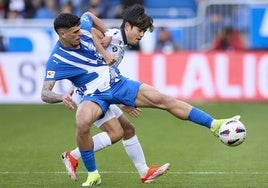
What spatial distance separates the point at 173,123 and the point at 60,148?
422 centimetres

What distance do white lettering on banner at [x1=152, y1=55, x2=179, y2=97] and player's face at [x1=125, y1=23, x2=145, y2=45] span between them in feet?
33.6

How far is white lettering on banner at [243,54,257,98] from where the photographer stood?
20875 millimetres

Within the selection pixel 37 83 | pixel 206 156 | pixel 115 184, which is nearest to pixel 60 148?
pixel 206 156

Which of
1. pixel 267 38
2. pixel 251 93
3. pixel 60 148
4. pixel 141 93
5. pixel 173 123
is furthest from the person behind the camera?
pixel 267 38

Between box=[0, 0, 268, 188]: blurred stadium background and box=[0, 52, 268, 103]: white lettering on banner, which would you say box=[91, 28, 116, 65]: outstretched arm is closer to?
box=[0, 0, 268, 188]: blurred stadium background

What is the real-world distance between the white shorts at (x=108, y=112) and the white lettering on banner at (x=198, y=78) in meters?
10.0

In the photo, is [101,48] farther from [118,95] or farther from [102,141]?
[102,141]

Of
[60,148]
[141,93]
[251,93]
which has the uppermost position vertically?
[141,93]

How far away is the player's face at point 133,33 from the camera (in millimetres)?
10727

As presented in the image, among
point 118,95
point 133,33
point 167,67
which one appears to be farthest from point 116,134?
point 167,67

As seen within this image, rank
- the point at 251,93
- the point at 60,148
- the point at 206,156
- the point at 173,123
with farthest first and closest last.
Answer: the point at 251,93, the point at 173,123, the point at 60,148, the point at 206,156

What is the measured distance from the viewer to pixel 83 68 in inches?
418

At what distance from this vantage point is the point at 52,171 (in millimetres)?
11664

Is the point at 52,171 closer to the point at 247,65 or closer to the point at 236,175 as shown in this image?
the point at 236,175
